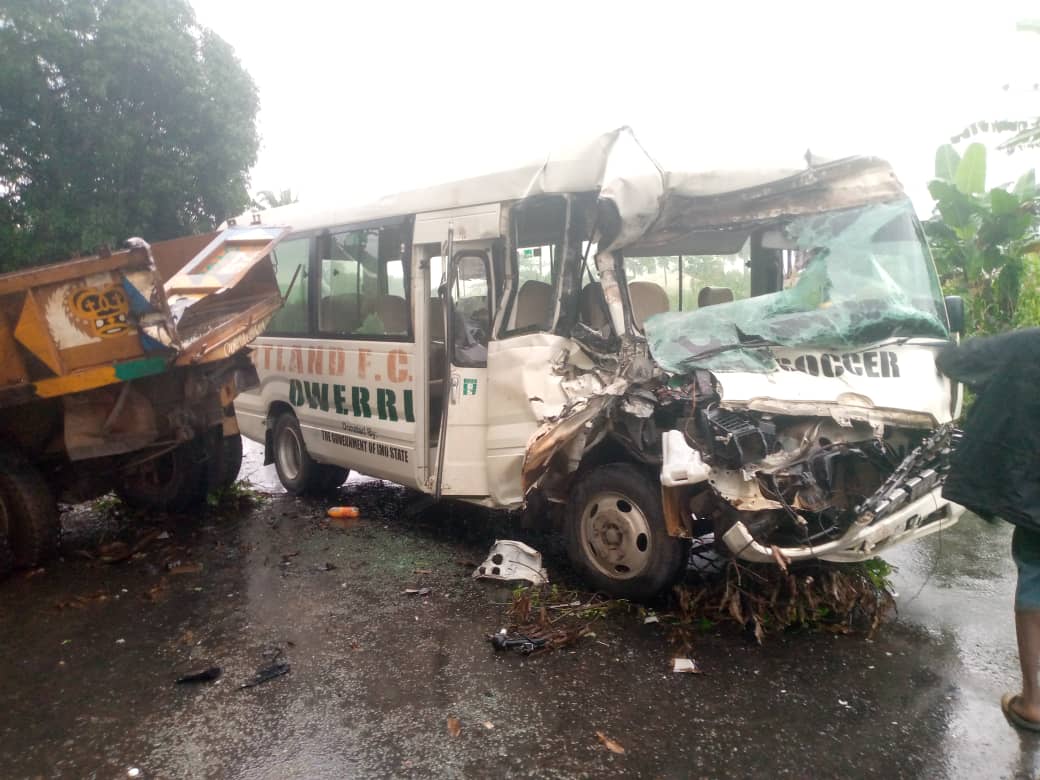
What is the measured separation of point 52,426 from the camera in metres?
5.57

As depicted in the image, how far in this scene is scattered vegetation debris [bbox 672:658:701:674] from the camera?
153 inches

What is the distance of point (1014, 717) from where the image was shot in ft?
11.1

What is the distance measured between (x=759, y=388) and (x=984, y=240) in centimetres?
689

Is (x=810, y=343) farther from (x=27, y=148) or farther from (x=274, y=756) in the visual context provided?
(x=27, y=148)

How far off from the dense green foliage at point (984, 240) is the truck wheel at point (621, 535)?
6.77 metres

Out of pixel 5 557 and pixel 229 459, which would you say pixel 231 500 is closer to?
pixel 229 459

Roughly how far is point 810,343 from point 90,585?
4846 mm

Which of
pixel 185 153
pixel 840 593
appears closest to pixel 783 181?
pixel 840 593

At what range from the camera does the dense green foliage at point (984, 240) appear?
8.89 meters

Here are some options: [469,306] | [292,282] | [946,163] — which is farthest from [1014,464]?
[946,163]

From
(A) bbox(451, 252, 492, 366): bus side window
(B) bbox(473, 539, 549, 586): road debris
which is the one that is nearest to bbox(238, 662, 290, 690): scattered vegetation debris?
(B) bbox(473, 539, 549, 586): road debris

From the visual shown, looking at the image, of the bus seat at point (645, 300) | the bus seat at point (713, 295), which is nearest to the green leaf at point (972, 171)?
the bus seat at point (713, 295)

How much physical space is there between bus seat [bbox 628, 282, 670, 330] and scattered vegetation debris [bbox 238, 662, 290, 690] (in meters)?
2.85

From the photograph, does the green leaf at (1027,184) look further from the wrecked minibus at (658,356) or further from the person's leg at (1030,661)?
the person's leg at (1030,661)
